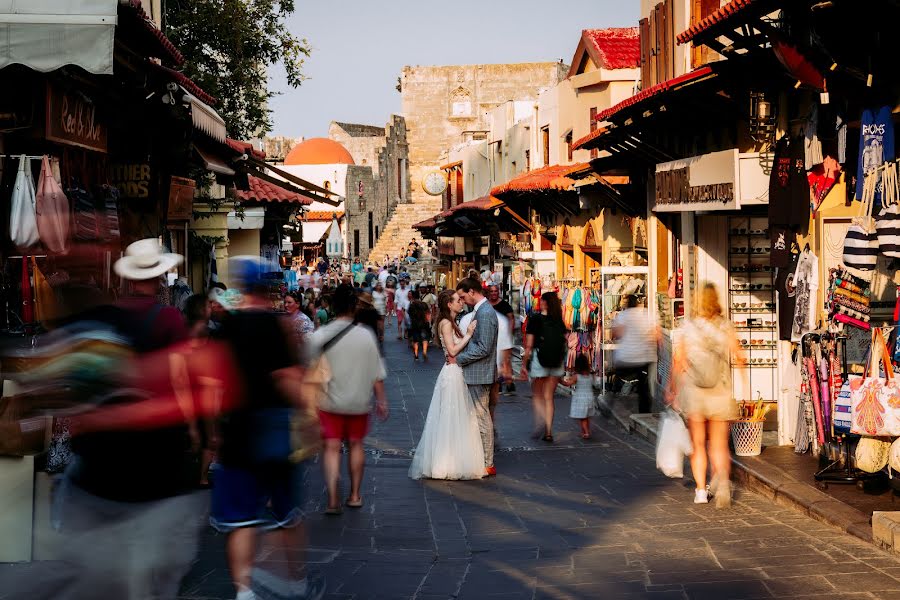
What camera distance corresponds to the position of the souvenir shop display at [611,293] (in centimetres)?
1870

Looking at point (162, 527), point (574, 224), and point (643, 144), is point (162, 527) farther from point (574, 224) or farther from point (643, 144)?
point (574, 224)

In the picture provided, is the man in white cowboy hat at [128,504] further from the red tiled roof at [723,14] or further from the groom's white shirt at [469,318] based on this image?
the groom's white shirt at [469,318]

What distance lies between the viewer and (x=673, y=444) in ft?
34.7

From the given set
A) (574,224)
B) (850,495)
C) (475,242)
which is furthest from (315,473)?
(475,242)

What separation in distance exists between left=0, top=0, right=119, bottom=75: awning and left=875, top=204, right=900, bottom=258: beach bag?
5.63 metres

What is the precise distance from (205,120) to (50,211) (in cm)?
348

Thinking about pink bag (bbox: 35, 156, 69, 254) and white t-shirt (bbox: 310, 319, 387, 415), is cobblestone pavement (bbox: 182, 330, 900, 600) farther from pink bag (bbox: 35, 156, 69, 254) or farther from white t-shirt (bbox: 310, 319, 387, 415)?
pink bag (bbox: 35, 156, 69, 254)

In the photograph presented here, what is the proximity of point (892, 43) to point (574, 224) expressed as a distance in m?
17.9

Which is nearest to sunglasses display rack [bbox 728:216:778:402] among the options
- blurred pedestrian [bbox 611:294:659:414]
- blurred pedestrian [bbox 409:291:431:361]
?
blurred pedestrian [bbox 611:294:659:414]

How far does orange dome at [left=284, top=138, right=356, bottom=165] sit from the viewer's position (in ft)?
269

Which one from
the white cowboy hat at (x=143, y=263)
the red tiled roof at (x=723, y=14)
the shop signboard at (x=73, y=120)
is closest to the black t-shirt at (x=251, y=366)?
the white cowboy hat at (x=143, y=263)

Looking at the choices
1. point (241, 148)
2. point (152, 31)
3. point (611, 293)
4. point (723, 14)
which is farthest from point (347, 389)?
point (611, 293)

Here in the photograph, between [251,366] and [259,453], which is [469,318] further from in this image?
[259,453]

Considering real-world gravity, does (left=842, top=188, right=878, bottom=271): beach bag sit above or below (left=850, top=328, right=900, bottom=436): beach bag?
above
